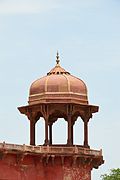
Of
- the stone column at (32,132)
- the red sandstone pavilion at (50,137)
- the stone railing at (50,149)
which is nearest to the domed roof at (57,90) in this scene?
the red sandstone pavilion at (50,137)

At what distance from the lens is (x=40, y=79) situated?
131ft

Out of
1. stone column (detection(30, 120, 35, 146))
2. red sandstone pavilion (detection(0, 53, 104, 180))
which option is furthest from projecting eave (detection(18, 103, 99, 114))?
stone column (detection(30, 120, 35, 146))

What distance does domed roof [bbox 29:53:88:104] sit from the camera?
3931cm

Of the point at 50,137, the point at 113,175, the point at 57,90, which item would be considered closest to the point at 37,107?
the point at 57,90

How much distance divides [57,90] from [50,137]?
113 inches

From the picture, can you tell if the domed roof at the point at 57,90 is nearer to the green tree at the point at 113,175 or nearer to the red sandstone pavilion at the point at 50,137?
the red sandstone pavilion at the point at 50,137

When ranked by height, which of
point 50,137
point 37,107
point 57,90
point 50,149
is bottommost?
point 50,149

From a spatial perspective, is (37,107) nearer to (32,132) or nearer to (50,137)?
(32,132)

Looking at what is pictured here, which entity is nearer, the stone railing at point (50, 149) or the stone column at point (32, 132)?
the stone railing at point (50, 149)

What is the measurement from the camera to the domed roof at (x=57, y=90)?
39.3m

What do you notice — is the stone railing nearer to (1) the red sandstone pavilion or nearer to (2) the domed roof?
(1) the red sandstone pavilion

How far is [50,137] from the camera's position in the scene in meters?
40.9

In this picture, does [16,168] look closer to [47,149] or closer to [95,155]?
[47,149]

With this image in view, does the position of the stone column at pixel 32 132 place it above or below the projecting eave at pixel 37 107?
below
